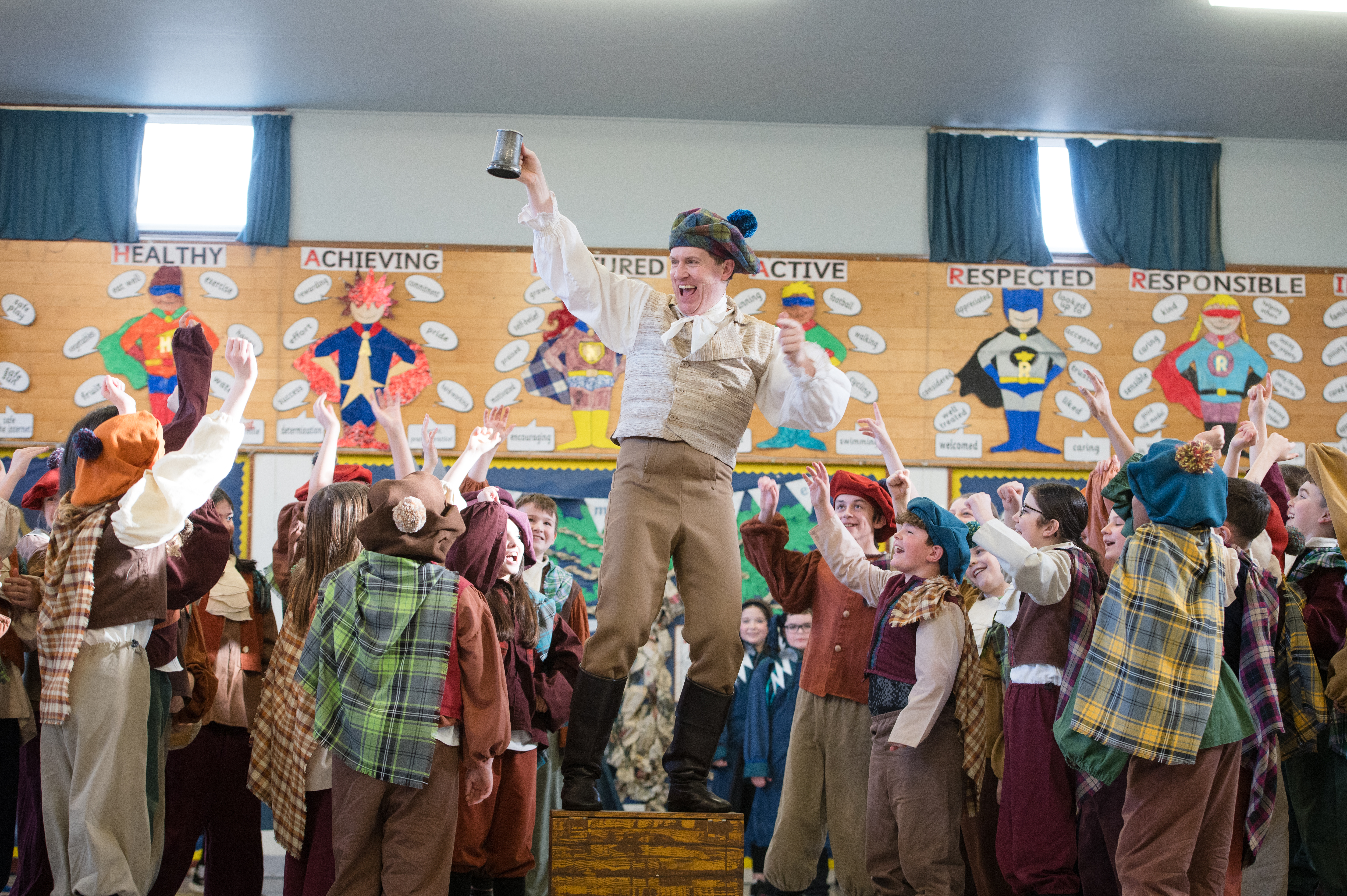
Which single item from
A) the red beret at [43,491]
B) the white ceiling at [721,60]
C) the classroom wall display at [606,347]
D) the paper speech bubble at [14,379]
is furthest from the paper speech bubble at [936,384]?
the paper speech bubble at [14,379]

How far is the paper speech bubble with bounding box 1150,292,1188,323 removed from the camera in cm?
575

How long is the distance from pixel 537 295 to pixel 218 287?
5.38 feet

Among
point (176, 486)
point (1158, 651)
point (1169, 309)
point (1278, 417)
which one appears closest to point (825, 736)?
point (1158, 651)

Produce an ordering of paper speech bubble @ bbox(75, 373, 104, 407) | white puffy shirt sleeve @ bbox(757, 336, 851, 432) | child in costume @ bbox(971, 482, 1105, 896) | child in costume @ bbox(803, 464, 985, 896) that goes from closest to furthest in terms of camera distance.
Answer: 1. white puffy shirt sleeve @ bbox(757, 336, 851, 432)
2. child in costume @ bbox(971, 482, 1105, 896)
3. child in costume @ bbox(803, 464, 985, 896)
4. paper speech bubble @ bbox(75, 373, 104, 407)

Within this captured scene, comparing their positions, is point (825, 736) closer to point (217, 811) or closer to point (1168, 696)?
point (1168, 696)

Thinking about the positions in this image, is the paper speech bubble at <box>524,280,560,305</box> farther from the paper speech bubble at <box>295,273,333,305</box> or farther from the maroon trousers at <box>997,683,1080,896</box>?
the maroon trousers at <box>997,683,1080,896</box>

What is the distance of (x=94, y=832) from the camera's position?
2.81 meters

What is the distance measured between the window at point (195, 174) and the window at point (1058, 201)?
434cm

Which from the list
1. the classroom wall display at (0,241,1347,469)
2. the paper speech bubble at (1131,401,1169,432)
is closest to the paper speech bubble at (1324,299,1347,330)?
the classroom wall display at (0,241,1347,469)

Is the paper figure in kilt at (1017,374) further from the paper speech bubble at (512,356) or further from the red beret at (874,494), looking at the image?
the paper speech bubble at (512,356)

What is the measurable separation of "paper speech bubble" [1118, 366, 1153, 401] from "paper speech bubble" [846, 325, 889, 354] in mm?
1260

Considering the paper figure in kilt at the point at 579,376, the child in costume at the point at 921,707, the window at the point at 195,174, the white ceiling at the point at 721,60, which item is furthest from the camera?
the window at the point at 195,174

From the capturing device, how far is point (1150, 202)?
5863mm

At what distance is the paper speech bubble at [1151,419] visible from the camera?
5.65 metres
